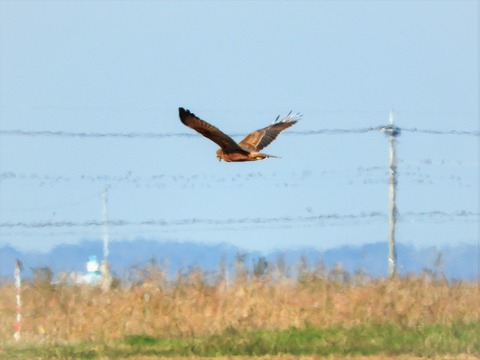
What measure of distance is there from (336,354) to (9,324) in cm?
Result: 557

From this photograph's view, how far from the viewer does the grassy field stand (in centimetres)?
1458

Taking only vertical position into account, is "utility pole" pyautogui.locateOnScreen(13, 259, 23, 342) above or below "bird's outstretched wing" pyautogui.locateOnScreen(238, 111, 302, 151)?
below

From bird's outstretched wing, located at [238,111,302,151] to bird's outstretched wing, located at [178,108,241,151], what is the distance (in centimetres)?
53

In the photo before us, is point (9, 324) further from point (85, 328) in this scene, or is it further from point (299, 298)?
point (299, 298)

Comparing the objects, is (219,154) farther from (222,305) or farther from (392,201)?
(392,201)

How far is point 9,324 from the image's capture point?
1795 centimetres

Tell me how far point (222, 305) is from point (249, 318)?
0.73 meters

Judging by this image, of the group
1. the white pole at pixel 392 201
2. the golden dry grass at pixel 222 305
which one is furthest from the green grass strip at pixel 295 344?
the white pole at pixel 392 201

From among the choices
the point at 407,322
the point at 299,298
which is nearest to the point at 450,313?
the point at 407,322

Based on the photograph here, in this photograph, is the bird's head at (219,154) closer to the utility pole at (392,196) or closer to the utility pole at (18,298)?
the utility pole at (18,298)

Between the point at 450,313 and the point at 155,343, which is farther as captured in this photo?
the point at 450,313

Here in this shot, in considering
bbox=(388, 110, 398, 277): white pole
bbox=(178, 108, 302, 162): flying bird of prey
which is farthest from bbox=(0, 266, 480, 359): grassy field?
bbox=(388, 110, 398, 277): white pole

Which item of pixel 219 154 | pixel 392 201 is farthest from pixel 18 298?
pixel 392 201

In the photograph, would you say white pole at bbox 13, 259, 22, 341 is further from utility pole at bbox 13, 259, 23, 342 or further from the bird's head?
the bird's head
